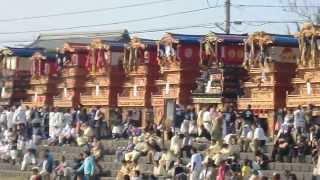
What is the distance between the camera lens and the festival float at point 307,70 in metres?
36.3

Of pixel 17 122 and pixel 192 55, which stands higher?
pixel 192 55

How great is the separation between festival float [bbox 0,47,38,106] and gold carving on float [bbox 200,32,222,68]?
16.1 m

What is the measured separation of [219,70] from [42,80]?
16.7m

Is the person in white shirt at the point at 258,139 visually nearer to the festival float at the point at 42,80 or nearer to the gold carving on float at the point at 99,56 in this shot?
the gold carving on float at the point at 99,56

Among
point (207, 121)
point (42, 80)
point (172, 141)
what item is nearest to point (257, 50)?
point (207, 121)

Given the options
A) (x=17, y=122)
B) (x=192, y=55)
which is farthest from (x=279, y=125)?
(x=17, y=122)

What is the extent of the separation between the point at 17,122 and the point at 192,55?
8272 mm

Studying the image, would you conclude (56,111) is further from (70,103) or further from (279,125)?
(279,125)

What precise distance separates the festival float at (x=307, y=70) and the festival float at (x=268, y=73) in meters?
0.67

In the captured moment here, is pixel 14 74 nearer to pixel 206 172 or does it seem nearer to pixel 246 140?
pixel 246 140

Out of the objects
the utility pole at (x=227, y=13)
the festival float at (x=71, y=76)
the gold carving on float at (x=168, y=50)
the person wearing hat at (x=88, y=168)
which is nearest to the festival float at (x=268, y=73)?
A: the gold carving on float at (x=168, y=50)

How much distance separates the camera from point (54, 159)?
39.1 meters

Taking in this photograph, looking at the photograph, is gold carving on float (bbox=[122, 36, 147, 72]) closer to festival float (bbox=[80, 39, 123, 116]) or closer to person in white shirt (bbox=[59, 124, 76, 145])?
festival float (bbox=[80, 39, 123, 116])

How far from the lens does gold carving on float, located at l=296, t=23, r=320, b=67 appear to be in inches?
1444
